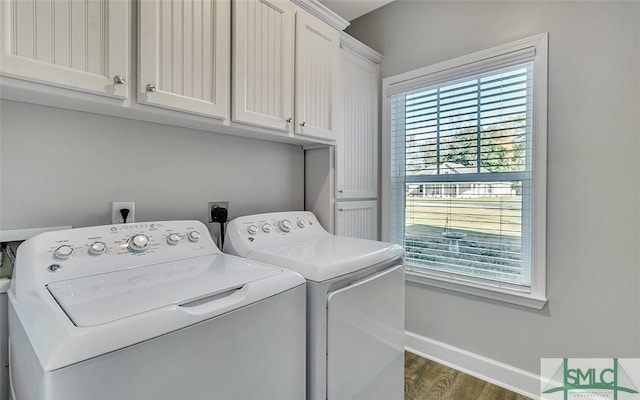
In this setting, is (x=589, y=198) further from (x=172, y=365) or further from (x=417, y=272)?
(x=172, y=365)

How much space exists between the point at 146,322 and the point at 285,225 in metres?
1.02

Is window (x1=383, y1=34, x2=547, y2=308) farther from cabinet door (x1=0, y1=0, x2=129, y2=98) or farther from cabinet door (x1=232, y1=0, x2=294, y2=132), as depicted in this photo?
cabinet door (x1=0, y1=0, x2=129, y2=98)

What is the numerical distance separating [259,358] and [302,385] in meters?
0.25

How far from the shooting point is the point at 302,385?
1019mm

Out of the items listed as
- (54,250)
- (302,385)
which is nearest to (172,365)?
(302,385)

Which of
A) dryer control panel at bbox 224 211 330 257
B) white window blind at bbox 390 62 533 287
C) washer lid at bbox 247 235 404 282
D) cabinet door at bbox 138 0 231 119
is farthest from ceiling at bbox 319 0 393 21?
washer lid at bbox 247 235 404 282

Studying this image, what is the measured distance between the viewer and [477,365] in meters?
1.99

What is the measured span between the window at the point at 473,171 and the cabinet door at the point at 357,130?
127 mm

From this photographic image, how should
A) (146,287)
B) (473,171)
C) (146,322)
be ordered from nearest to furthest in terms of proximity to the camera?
1. (146,322)
2. (146,287)
3. (473,171)

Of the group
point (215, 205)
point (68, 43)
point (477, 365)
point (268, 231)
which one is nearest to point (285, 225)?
point (268, 231)

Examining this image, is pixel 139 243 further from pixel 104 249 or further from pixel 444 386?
pixel 444 386

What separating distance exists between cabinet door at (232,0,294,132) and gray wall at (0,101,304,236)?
1.06 feet

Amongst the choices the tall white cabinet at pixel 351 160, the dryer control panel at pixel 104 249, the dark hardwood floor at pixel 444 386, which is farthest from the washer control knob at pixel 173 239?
the dark hardwood floor at pixel 444 386

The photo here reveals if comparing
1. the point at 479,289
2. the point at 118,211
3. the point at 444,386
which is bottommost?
the point at 444,386
